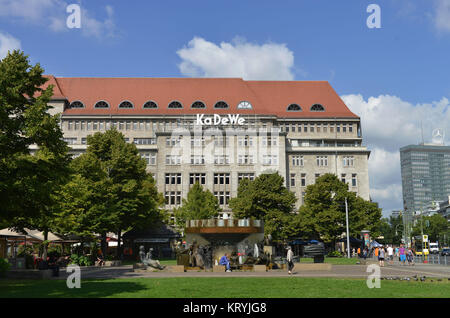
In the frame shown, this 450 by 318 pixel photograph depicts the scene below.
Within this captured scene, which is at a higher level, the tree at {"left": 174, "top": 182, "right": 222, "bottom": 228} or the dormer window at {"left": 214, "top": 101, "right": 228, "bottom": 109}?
the dormer window at {"left": 214, "top": 101, "right": 228, "bottom": 109}

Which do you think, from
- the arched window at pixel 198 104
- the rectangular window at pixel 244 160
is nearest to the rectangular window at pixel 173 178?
the rectangular window at pixel 244 160

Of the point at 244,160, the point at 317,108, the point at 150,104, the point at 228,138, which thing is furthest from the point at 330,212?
the point at 150,104

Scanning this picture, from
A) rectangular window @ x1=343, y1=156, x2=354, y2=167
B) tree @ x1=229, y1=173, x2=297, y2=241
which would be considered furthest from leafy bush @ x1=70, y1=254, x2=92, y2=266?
rectangular window @ x1=343, y1=156, x2=354, y2=167

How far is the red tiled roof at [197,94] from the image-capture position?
88188 millimetres

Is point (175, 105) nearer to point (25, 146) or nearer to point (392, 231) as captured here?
point (25, 146)

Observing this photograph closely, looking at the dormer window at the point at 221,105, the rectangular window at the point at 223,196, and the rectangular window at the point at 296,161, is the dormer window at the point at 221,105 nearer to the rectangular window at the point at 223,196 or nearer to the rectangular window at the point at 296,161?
the rectangular window at the point at 296,161

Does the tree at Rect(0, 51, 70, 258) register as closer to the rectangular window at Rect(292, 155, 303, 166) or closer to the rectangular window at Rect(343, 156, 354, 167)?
the rectangular window at Rect(292, 155, 303, 166)

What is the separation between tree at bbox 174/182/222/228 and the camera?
66.1 meters

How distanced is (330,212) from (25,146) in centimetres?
4864

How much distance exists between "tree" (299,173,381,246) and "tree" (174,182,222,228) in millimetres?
13049

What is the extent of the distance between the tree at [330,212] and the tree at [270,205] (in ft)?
7.70

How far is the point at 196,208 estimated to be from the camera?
66688 millimetres

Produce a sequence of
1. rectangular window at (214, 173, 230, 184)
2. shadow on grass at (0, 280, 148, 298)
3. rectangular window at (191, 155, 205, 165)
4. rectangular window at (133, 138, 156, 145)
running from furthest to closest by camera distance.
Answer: rectangular window at (133, 138, 156, 145), rectangular window at (214, 173, 230, 184), rectangular window at (191, 155, 205, 165), shadow on grass at (0, 280, 148, 298)
